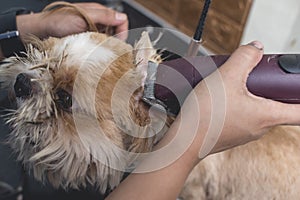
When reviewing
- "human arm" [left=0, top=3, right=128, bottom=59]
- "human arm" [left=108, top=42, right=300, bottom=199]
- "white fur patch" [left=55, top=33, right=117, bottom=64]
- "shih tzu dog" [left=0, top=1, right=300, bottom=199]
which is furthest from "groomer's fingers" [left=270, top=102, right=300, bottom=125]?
"human arm" [left=0, top=3, right=128, bottom=59]

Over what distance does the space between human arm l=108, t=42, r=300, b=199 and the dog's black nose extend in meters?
0.26

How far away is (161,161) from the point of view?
0.70m

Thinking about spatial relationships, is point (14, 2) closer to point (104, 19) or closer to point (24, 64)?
point (104, 19)

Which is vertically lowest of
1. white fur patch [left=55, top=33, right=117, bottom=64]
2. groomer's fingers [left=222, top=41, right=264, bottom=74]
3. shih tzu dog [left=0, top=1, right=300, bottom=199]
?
shih tzu dog [left=0, top=1, right=300, bottom=199]

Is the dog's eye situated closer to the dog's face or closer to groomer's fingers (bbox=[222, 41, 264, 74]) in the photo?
the dog's face

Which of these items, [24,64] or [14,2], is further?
[14,2]

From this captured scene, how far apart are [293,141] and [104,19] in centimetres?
49

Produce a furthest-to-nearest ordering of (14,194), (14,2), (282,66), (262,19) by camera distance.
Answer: (262,19)
(14,2)
(14,194)
(282,66)

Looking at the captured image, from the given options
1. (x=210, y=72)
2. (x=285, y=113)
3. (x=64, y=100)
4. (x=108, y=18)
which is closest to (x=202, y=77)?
(x=210, y=72)

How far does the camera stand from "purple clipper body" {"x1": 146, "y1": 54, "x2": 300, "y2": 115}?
660 mm

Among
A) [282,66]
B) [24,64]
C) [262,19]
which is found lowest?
[262,19]

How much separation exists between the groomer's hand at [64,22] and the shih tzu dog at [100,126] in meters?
0.12

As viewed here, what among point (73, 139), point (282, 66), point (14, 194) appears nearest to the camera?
point (282, 66)

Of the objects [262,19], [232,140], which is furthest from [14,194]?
[262,19]
